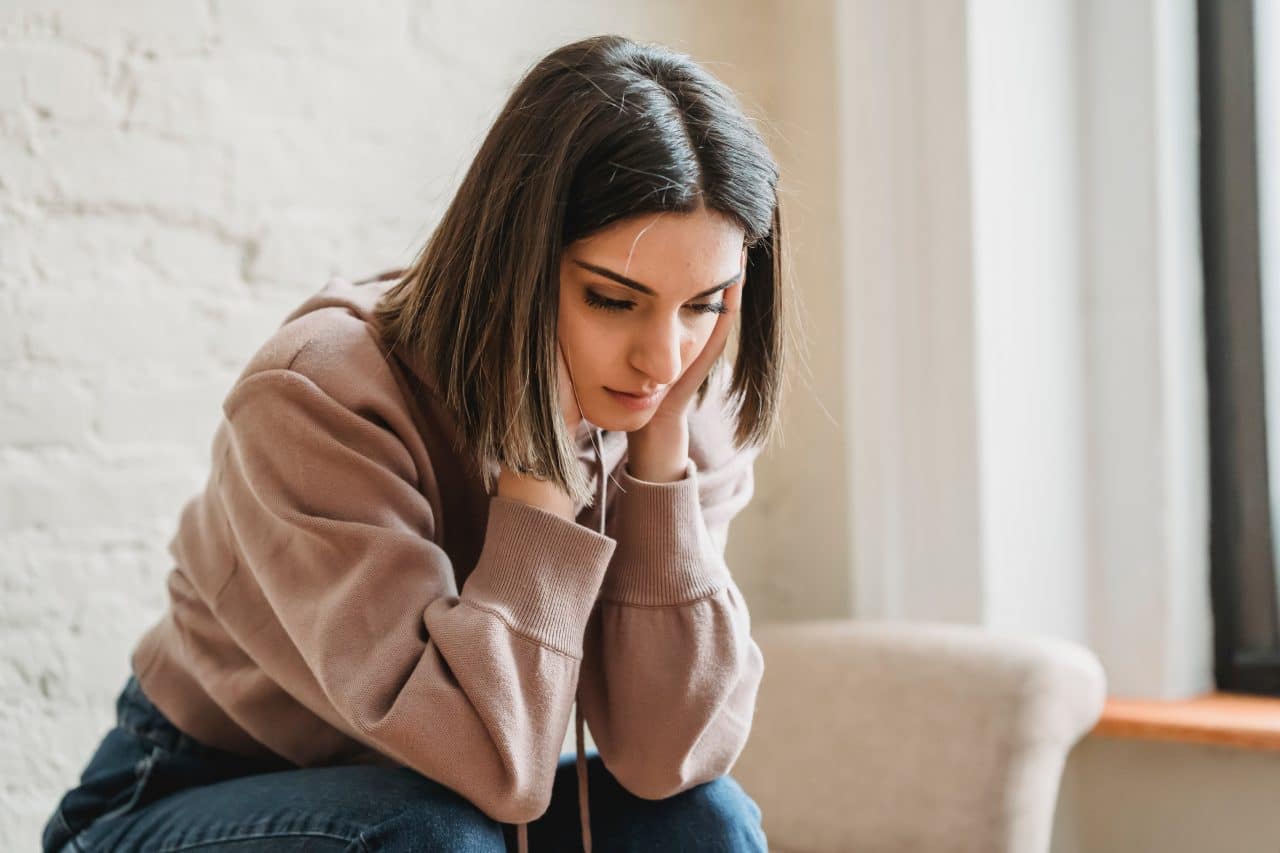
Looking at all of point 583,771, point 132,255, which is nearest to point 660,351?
point 583,771

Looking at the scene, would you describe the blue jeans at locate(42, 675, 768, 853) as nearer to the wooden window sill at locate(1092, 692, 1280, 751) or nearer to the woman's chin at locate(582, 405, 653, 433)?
the woman's chin at locate(582, 405, 653, 433)

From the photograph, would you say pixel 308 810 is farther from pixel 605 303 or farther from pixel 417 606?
pixel 605 303

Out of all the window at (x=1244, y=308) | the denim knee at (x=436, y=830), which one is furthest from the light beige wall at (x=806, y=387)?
the denim knee at (x=436, y=830)

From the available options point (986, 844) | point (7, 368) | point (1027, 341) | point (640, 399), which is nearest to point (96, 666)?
point (7, 368)

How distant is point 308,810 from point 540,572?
23 centimetres

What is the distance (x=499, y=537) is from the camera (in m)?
1.02

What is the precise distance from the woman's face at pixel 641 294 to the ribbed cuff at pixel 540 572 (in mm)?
106

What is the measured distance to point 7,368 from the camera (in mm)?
1259

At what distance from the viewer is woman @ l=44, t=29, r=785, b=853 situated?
3.11 ft

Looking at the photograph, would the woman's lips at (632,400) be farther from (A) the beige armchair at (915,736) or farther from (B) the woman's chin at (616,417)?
(A) the beige armchair at (915,736)

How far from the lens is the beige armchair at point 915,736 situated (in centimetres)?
141

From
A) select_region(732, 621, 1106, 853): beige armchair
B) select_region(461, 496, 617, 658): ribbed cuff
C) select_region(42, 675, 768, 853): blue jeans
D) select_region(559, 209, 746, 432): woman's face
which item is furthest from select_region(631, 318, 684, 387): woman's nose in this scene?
select_region(732, 621, 1106, 853): beige armchair

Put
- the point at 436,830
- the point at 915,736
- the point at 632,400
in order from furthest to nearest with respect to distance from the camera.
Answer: the point at 915,736 < the point at 632,400 < the point at 436,830

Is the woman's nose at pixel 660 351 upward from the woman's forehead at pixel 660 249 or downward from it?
downward
